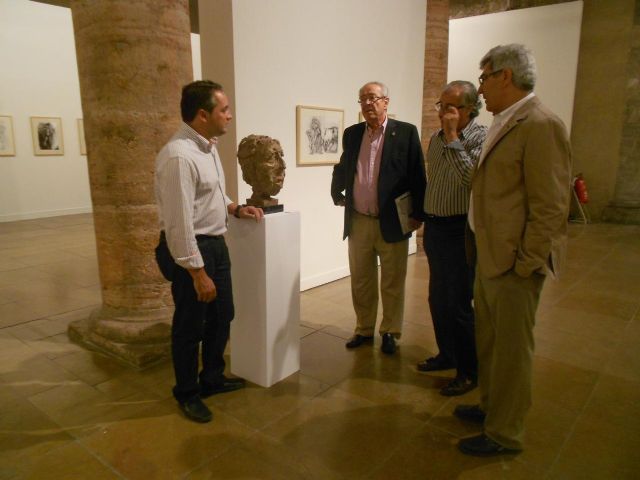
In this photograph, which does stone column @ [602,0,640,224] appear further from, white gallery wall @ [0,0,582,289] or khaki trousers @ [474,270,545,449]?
khaki trousers @ [474,270,545,449]

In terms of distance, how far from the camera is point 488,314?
8.86ft

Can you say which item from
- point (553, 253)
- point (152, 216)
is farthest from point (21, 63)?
point (553, 253)

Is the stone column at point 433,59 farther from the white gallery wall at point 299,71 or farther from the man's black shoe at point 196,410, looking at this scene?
the man's black shoe at point 196,410

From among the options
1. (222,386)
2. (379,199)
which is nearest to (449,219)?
(379,199)

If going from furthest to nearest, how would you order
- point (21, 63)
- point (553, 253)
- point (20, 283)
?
point (21, 63), point (20, 283), point (553, 253)

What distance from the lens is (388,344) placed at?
13.4ft

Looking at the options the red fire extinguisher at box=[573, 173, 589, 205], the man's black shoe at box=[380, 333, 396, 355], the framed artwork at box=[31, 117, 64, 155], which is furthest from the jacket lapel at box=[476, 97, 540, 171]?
the framed artwork at box=[31, 117, 64, 155]

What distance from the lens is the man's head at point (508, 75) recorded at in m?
2.33

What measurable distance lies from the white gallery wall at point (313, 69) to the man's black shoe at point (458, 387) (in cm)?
272

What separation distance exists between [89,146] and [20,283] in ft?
10.5

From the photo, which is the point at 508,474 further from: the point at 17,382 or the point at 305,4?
the point at 305,4

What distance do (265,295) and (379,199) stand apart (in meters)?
1.21

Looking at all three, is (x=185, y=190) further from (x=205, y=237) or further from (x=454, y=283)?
(x=454, y=283)

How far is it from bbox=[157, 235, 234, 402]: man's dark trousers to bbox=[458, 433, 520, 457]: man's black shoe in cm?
168
